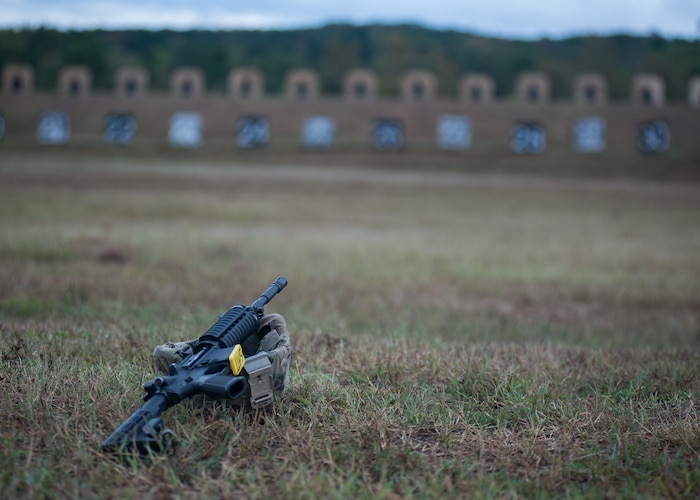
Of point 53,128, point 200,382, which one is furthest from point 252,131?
point 200,382

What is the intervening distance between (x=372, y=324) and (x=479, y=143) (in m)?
26.3

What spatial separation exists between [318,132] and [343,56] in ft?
Result: 85.1

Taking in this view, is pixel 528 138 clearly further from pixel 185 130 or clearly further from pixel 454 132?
pixel 185 130

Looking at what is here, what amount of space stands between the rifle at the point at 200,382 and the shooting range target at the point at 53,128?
102 feet

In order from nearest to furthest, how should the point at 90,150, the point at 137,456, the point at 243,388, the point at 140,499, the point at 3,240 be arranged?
the point at 140,499, the point at 137,456, the point at 243,388, the point at 3,240, the point at 90,150

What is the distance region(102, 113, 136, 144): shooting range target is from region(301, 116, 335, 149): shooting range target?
7683 mm

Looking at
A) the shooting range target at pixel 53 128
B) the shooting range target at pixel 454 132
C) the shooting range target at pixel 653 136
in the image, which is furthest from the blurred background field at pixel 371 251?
the shooting range target at pixel 53 128

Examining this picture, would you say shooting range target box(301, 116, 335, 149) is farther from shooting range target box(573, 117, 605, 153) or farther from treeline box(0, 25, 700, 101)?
treeline box(0, 25, 700, 101)

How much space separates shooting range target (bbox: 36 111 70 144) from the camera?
107 feet

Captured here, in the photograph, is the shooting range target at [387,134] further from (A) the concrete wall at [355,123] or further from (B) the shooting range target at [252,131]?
(B) the shooting range target at [252,131]

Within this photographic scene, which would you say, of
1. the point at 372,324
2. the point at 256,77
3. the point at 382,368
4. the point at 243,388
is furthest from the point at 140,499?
the point at 256,77

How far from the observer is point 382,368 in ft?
13.8

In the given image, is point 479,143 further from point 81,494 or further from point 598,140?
point 81,494

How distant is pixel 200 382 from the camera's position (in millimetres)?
3168
